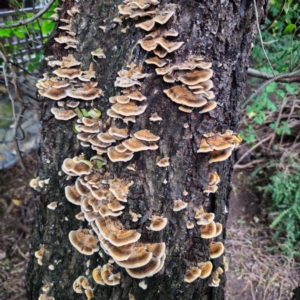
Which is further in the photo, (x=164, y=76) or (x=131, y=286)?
(x=131, y=286)

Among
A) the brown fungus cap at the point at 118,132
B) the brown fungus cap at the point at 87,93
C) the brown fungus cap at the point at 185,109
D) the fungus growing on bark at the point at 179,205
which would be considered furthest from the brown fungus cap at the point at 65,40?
the fungus growing on bark at the point at 179,205

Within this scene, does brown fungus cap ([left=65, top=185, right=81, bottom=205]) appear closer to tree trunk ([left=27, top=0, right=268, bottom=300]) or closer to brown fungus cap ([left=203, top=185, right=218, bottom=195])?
tree trunk ([left=27, top=0, right=268, bottom=300])

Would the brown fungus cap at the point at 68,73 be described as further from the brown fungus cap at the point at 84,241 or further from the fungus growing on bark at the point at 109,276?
the fungus growing on bark at the point at 109,276

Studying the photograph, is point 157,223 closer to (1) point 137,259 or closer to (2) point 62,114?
(1) point 137,259

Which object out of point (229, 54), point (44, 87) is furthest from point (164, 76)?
point (44, 87)

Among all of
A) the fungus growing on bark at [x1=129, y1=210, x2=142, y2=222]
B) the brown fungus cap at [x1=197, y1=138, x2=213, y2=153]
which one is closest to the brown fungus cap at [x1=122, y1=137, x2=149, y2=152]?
the brown fungus cap at [x1=197, y1=138, x2=213, y2=153]

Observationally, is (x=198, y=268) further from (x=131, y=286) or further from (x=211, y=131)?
(x=211, y=131)

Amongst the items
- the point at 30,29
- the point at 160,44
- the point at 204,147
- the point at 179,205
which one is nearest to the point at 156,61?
the point at 160,44
